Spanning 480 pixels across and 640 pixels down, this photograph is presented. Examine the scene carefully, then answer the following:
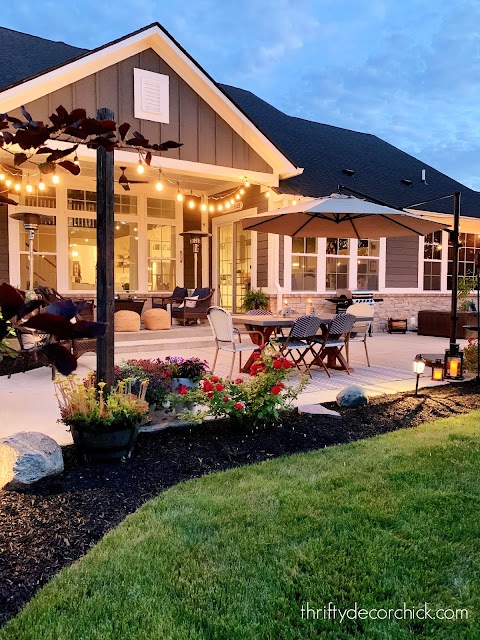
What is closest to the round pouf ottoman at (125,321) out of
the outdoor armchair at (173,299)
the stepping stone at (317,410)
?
the outdoor armchair at (173,299)

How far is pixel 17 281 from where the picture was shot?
376 inches

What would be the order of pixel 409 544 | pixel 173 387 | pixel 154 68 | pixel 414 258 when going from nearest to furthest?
pixel 409 544, pixel 173 387, pixel 154 68, pixel 414 258

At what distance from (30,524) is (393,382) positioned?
454 cm

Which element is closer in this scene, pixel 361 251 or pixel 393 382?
pixel 393 382

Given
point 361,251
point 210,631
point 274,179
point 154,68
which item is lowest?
point 210,631

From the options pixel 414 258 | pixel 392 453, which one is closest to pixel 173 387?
pixel 392 453

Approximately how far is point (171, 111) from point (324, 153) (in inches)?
223

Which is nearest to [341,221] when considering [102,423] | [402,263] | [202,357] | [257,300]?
[202,357]

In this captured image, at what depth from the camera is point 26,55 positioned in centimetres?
1028

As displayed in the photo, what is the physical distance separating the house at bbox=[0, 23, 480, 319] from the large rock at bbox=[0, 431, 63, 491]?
17.6 ft

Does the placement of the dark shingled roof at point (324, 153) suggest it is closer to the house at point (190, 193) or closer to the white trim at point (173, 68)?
the house at point (190, 193)

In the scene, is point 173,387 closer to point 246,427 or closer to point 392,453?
point 246,427

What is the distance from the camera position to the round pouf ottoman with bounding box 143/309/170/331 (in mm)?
9242

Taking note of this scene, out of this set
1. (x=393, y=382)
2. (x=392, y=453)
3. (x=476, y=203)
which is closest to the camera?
(x=392, y=453)
